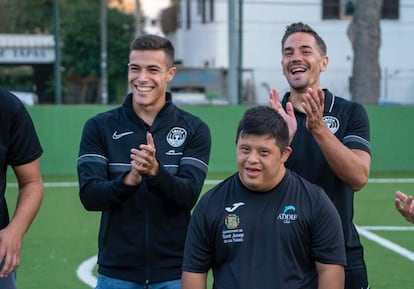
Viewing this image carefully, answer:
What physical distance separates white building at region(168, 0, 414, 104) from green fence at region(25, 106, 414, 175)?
13.2m

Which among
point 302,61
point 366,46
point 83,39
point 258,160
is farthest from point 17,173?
point 83,39

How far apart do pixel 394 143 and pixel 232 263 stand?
48.2ft

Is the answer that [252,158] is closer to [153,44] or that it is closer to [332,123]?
[332,123]

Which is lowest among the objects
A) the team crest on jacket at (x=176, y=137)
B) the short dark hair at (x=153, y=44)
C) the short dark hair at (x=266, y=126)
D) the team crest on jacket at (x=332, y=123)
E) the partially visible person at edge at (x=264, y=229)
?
the partially visible person at edge at (x=264, y=229)

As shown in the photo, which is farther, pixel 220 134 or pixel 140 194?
pixel 220 134

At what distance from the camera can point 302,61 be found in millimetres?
4500

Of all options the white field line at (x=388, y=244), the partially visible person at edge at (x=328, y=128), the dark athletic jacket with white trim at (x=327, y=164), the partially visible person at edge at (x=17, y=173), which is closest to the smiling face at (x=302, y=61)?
the partially visible person at edge at (x=328, y=128)

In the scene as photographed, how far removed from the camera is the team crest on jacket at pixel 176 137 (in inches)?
182

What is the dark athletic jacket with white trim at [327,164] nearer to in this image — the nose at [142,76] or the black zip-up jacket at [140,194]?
the black zip-up jacket at [140,194]

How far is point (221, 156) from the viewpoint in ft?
57.0

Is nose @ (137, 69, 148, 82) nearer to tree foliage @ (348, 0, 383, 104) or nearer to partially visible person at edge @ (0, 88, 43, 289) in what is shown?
partially visible person at edge @ (0, 88, 43, 289)

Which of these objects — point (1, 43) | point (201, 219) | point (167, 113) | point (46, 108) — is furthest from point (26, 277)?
point (1, 43)

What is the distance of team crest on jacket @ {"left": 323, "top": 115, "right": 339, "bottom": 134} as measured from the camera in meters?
4.58

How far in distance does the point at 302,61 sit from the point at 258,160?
0.92m
